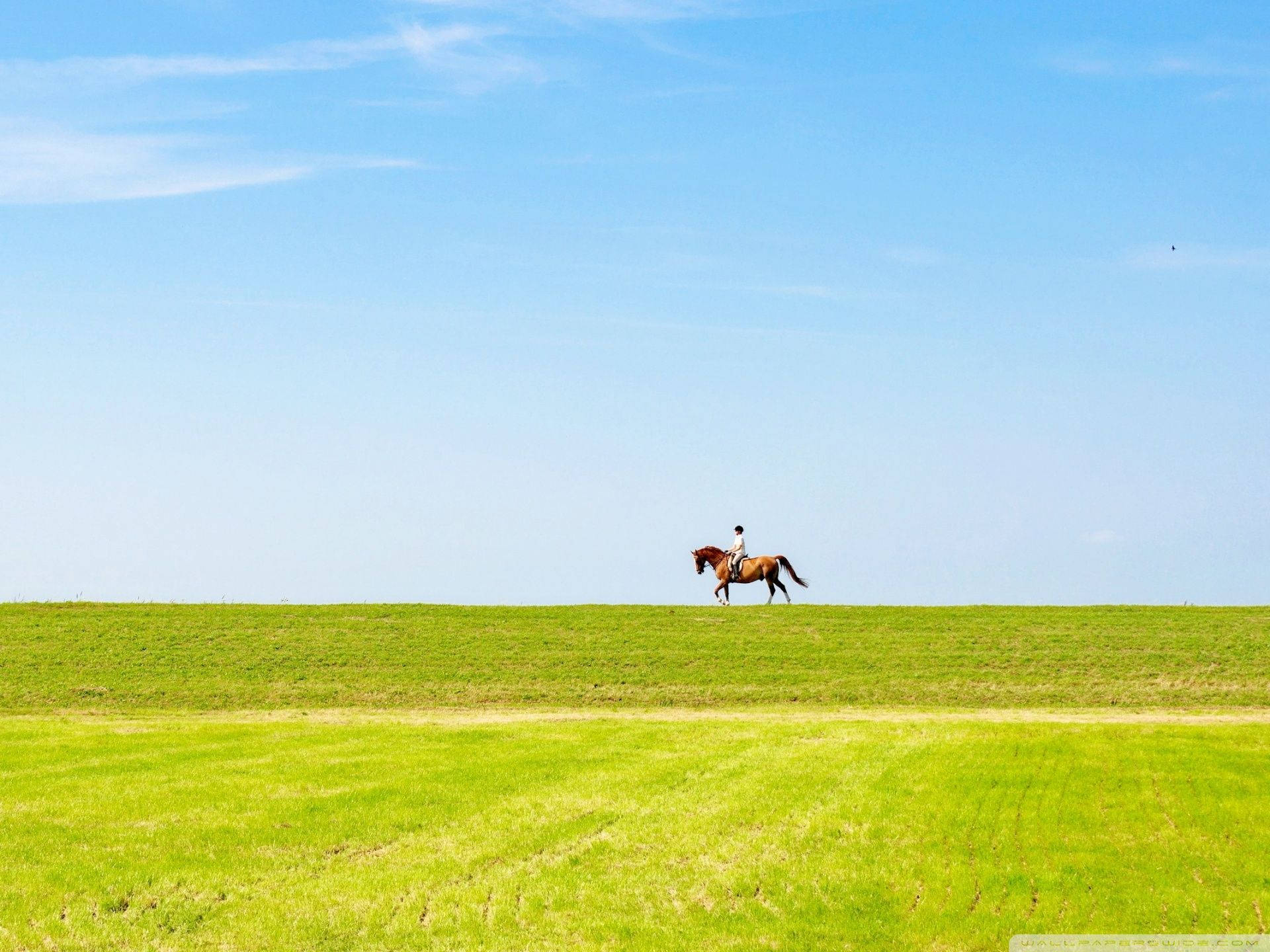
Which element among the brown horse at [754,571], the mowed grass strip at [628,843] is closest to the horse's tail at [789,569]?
the brown horse at [754,571]

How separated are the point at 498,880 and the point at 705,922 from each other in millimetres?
2917

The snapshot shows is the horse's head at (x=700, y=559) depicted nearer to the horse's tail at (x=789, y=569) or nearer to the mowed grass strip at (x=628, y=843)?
the horse's tail at (x=789, y=569)

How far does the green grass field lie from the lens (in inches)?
561

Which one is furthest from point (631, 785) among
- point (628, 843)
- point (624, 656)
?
point (624, 656)

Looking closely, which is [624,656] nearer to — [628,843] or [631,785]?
[631,785]

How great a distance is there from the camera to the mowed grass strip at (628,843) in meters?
13.9

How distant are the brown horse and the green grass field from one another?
467 cm

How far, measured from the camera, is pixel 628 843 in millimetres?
17422

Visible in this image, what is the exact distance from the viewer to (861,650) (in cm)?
4172

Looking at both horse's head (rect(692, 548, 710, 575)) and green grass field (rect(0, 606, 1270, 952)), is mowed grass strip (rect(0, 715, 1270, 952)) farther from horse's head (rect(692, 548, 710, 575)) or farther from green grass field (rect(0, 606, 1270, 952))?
horse's head (rect(692, 548, 710, 575))

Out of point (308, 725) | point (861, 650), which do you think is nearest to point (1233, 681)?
point (861, 650)

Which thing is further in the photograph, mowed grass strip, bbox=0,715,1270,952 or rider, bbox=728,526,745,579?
rider, bbox=728,526,745,579

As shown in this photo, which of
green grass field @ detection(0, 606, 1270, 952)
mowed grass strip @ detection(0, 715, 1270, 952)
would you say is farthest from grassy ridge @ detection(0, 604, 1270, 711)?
mowed grass strip @ detection(0, 715, 1270, 952)

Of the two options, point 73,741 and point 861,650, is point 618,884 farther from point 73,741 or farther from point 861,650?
point 861,650
